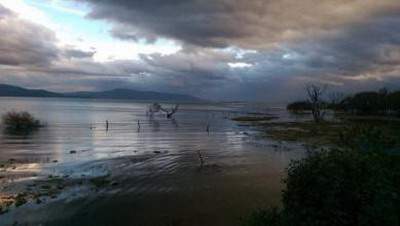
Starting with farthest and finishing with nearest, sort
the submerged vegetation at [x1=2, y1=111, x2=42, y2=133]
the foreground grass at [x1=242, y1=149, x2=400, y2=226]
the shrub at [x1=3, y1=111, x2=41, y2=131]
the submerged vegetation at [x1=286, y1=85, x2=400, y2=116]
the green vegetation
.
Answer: the submerged vegetation at [x1=286, y1=85, x2=400, y2=116] → the shrub at [x1=3, y1=111, x2=41, y2=131] → the submerged vegetation at [x1=2, y1=111, x2=42, y2=133] → the foreground grass at [x1=242, y1=149, x2=400, y2=226] → the green vegetation

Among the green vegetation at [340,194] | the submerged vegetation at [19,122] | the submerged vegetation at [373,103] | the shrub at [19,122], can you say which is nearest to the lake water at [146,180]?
the green vegetation at [340,194]

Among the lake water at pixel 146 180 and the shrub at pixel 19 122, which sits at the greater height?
the shrub at pixel 19 122

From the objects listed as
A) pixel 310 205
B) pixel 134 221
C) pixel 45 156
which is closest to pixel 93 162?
pixel 45 156

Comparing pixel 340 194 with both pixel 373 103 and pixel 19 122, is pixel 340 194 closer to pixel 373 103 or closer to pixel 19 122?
pixel 19 122

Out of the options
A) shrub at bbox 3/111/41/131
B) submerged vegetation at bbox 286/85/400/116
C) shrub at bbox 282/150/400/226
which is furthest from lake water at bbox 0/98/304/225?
submerged vegetation at bbox 286/85/400/116

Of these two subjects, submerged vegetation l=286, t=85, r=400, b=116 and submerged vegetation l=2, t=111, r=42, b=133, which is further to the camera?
submerged vegetation l=286, t=85, r=400, b=116

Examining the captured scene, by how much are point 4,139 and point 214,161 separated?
33.9 m

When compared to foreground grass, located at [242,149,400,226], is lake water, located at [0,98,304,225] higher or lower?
lower

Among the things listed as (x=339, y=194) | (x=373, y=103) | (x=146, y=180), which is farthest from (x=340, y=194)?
(x=373, y=103)

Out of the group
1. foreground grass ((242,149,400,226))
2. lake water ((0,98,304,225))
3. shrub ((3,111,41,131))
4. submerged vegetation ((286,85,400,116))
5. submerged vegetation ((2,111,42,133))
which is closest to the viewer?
foreground grass ((242,149,400,226))

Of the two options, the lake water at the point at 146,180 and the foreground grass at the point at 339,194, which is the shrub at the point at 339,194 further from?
the lake water at the point at 146,180

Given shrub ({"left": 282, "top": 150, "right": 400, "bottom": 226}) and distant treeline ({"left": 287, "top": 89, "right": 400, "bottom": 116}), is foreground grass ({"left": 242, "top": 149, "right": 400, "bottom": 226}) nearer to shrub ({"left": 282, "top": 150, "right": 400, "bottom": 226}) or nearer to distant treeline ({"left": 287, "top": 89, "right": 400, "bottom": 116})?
shrub ({"left": 282, "top": 150, "right": 400, "bottom": 226})

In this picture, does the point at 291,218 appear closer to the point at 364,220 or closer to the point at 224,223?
the point at 364,220

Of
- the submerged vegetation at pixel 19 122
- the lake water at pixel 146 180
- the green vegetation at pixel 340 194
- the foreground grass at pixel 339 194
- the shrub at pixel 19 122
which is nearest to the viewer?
the green vegetation at pixel 340 194
